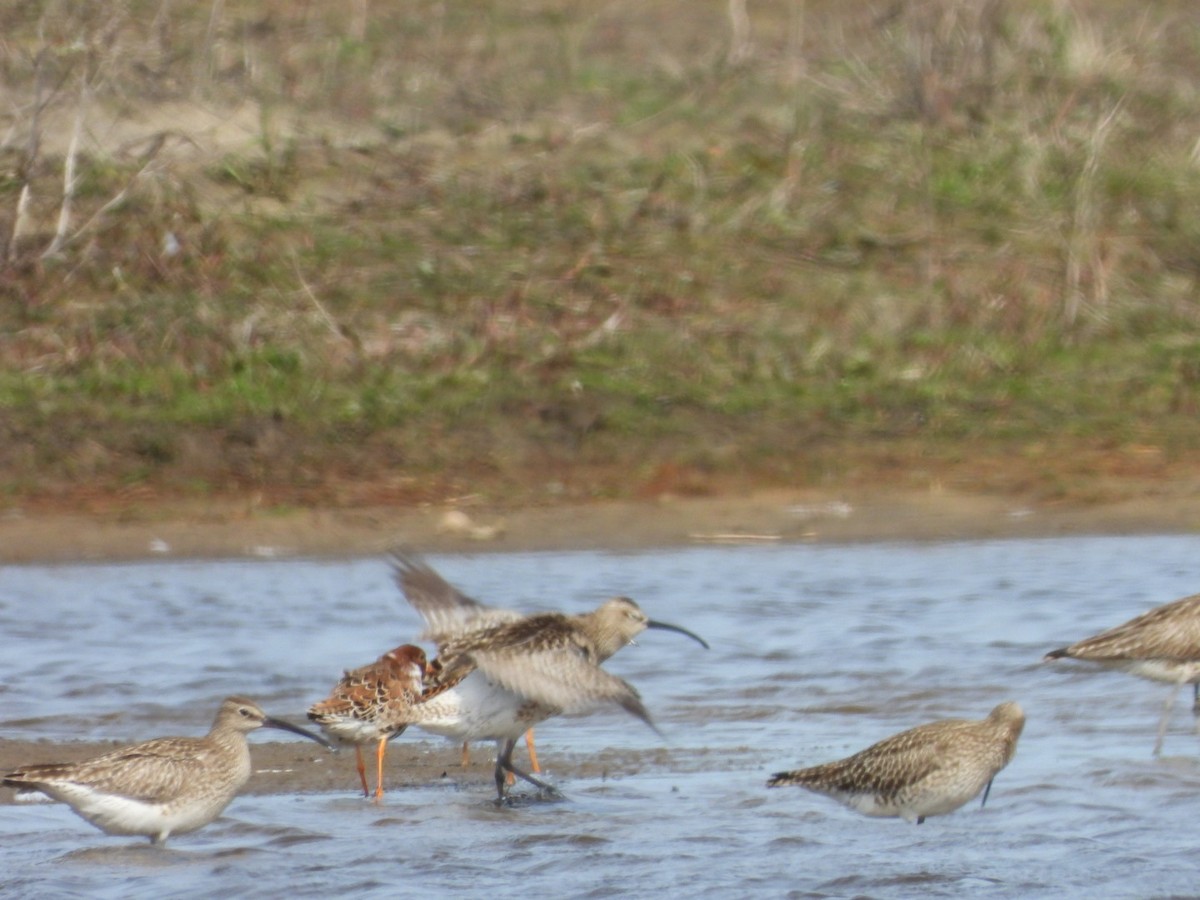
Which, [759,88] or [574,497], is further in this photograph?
[759,88]

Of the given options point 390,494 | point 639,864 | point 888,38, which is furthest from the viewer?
point 888,38

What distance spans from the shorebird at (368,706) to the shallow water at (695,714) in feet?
0.72

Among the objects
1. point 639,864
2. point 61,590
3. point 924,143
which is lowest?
point 639,864

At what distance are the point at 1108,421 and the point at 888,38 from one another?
562cm

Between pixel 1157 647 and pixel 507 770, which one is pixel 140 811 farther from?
pixel 1157 647

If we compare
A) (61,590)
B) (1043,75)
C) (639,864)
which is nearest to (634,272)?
(1043,75)

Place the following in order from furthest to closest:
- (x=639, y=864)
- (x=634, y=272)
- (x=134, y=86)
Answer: (x=134, y=86) < (x=634, y=272) < (x=639, y=864)

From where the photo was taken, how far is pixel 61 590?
39.2 feet

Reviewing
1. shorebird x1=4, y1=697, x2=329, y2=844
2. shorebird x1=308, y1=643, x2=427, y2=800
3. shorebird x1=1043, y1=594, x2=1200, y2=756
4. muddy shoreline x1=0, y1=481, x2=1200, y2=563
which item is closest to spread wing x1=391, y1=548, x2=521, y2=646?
shorebird x1=308, y1=643, x2=427, y2=800

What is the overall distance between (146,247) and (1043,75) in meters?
7.83

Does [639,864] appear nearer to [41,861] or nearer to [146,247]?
[41,861]

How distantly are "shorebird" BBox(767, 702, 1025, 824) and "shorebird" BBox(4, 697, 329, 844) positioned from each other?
1.80 m

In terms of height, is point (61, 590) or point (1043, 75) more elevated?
point (1043, 75)

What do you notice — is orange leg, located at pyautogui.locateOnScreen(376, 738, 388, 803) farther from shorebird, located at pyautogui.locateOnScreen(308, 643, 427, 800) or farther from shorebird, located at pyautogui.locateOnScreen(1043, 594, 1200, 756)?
shorebird, located at pyautogui.locateOnScreen(1043, 594, 1200, 756)
